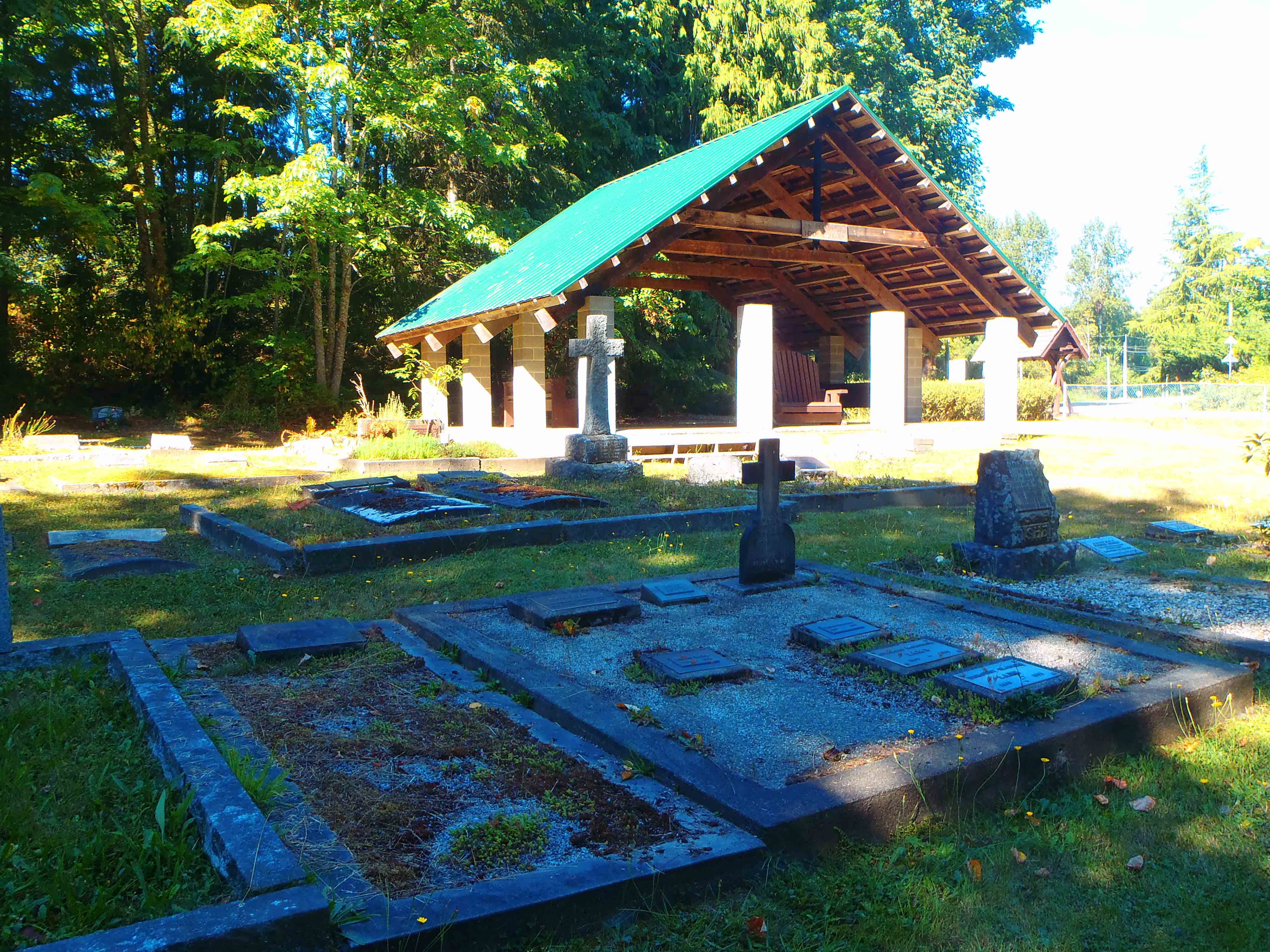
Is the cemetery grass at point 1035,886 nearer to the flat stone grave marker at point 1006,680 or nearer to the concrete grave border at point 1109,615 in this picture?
the flat stone grave marker at point 1006,680

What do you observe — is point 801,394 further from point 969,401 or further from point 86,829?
point 86,829

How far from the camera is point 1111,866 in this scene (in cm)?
297

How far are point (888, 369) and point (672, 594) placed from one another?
12.7 m

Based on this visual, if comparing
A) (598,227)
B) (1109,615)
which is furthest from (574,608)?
(598,227)

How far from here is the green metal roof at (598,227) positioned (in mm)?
13438

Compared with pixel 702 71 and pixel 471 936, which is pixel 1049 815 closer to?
pixel 471 936

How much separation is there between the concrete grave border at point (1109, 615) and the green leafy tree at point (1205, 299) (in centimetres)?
5074

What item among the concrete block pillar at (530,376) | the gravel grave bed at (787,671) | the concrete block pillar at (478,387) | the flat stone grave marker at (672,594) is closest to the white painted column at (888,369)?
the concrete block pillar at (530,376)

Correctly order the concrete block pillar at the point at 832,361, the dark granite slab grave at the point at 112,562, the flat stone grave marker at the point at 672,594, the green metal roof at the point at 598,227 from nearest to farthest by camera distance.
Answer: the flat stone grave marker at the point at 672,594, the dark granite slab grave at the point at 112,562, the green metal roof at the point at 598,227, the concrete block pillar at the point at 832,361

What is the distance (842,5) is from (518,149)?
1520cm

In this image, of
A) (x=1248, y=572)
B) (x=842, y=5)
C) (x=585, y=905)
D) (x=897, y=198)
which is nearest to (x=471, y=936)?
(x=585, y=905)

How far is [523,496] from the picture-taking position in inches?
366

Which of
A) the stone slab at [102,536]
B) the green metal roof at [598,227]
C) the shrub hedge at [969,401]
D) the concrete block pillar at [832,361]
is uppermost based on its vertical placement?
the green metal roof at [598,227]

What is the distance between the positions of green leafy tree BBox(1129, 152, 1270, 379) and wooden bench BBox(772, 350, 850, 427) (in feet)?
Answer: 121
